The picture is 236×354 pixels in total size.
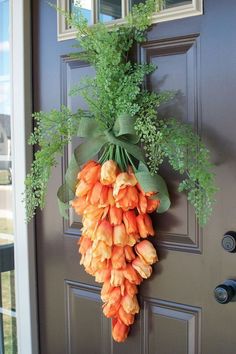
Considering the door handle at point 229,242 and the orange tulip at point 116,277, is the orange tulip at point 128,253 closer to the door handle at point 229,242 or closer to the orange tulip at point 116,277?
the orange tulip at point 116,277

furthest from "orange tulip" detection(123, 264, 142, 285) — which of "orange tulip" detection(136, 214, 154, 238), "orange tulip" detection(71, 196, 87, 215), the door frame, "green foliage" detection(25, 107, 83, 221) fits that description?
the door frame

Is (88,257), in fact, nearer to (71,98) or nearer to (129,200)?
(129,200)

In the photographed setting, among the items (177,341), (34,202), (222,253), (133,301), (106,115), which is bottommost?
(177,341)

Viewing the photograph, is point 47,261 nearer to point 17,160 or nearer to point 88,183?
point 17,160

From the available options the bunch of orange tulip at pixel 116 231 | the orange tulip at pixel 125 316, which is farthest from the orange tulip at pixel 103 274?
the orange tulip at pixel 125 316

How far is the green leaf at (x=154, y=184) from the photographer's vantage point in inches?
44.9

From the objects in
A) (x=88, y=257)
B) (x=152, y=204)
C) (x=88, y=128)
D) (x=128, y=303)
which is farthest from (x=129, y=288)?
(x=88, y=128)

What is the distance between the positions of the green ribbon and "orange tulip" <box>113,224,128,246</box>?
188 mm

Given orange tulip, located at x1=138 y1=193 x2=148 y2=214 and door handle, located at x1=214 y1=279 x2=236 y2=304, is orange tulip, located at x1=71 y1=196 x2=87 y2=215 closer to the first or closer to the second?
orange tulip, located at x1=138 y1=193 x2=148 y2=214

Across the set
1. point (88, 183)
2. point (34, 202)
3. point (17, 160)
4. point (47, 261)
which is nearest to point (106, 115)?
point (88, 183)

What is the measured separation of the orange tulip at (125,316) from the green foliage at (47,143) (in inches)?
14.9

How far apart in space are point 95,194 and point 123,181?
0.29 feet

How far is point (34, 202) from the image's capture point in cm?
132

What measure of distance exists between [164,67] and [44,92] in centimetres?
46
